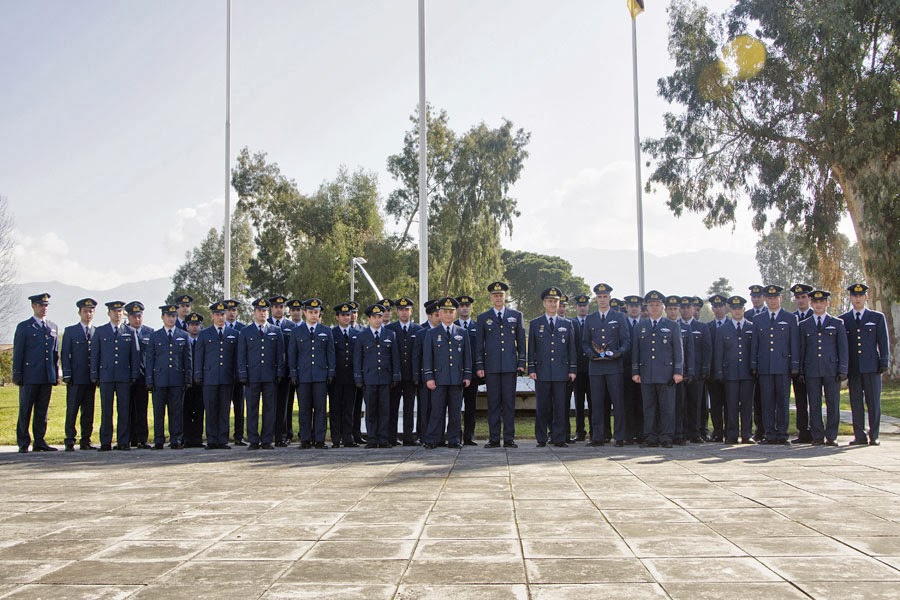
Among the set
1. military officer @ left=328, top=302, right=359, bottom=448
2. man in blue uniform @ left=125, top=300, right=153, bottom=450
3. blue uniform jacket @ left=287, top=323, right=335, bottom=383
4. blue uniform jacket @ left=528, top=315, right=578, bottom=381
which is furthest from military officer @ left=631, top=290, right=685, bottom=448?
man in blue uniform @ left=125, top=300, right=153, bottom=450

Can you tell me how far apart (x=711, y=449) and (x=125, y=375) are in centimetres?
773

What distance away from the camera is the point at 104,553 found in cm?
434

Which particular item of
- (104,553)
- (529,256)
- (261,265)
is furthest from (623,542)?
(529,256)

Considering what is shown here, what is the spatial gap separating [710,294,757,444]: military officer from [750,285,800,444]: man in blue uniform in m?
0.13

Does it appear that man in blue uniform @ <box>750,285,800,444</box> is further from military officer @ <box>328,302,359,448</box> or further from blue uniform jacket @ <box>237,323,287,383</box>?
blue uniform jacket @ <box>237,323,287,383</box>

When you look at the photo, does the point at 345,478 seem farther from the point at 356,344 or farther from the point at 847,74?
the point at 847,74

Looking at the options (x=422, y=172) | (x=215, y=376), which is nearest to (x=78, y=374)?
(x=215, y=376)

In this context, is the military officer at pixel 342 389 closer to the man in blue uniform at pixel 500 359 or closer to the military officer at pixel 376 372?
the military officer at pixel 376 372

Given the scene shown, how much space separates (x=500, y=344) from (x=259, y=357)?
325 centimetres

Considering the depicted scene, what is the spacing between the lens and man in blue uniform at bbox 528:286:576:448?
10133mm

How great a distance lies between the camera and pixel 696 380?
35.2 ft

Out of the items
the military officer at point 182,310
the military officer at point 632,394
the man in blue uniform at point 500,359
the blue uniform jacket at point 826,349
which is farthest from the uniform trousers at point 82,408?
the blue uniform jacket at point 826,349

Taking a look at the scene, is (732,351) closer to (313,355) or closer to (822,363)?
(822,363)

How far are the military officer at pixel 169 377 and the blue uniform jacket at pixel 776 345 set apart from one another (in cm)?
770
